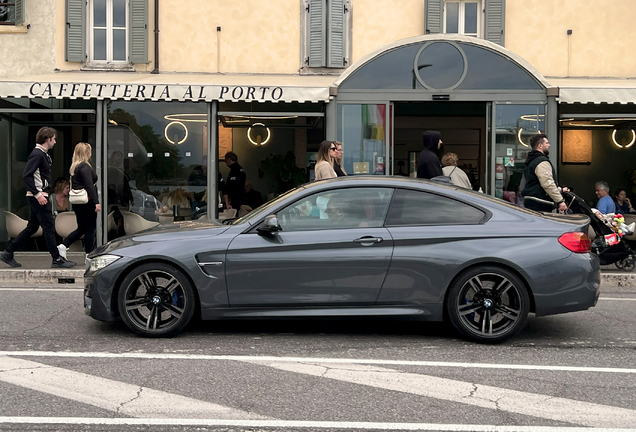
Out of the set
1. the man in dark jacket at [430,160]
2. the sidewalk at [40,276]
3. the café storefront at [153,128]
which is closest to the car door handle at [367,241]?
the man in dark jacket at [430,160]

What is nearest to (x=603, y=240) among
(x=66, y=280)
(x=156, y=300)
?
(x=156, y=300)

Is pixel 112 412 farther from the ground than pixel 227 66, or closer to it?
closer to it

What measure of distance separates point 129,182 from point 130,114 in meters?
1.26

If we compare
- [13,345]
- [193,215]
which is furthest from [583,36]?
[13,345]

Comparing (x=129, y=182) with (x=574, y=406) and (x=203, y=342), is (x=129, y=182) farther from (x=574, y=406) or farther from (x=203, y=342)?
(x=574, y=406)

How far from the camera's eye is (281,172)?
15742mm

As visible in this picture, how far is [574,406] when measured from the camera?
467 centimetres

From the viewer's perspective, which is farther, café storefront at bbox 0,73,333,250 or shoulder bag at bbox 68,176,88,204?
café storefront at bbox 0,73,333,250

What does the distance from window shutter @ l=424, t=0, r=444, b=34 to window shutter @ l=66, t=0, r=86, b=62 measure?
22.4 feet

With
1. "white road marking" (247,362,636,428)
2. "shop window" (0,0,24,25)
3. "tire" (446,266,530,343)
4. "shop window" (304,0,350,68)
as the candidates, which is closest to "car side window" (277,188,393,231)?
"tire" (446,266,530,343)

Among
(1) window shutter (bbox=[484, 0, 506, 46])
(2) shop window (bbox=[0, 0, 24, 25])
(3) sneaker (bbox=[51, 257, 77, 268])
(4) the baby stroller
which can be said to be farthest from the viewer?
(1) window shutter (bbox=[484, 0, 506, 46])

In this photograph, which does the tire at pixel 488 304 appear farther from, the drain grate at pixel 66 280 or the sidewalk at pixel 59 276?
the drain grate at pixel 66 280

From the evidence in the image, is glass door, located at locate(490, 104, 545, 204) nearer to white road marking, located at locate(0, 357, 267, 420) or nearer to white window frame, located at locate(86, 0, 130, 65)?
white window frame, located at locate(86, 0, 130, 65)

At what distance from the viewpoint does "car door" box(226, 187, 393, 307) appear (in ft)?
20.8
